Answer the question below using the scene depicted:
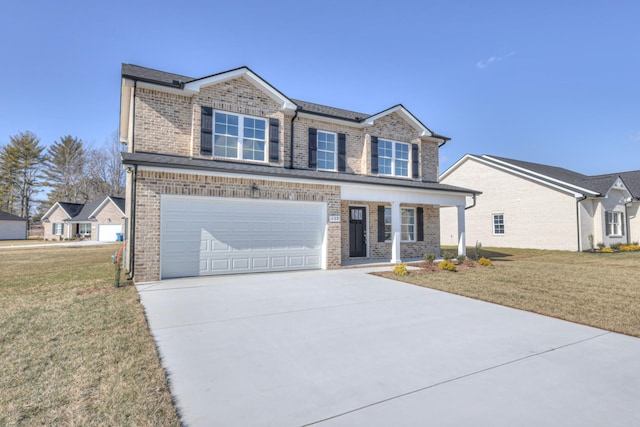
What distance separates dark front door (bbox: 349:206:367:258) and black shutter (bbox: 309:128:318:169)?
261 centimetres

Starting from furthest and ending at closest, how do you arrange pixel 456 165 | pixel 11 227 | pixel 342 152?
pixel 11 227
pixel 456 165
pixel 342 152

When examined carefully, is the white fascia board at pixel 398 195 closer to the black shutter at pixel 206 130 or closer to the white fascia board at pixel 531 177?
the black shutter at pixel 206 130

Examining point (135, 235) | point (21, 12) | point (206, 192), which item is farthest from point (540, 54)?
point (21, 12)

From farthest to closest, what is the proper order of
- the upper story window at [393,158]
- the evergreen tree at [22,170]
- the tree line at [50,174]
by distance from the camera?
the evergreen tree at [22,170]
the tree line at [50,174]
the upper story window at [393,158]

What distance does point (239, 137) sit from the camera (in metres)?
11.7

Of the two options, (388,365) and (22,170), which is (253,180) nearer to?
(388,365)

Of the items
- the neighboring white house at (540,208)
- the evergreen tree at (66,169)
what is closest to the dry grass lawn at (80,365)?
the neighboring white house at (540,208)

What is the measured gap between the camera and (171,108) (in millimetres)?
10898

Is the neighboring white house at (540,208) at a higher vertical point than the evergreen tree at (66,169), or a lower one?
lower

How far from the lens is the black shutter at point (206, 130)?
11.0 m

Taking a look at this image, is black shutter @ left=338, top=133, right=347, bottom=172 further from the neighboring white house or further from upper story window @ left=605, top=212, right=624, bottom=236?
upper story window @ left=605, top=212, right=624, bottom=236

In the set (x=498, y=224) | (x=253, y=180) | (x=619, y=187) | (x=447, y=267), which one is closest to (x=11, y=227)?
(x=253, y=180)

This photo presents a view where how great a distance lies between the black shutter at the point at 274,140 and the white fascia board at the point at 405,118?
426cm

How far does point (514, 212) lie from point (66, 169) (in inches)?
2397
